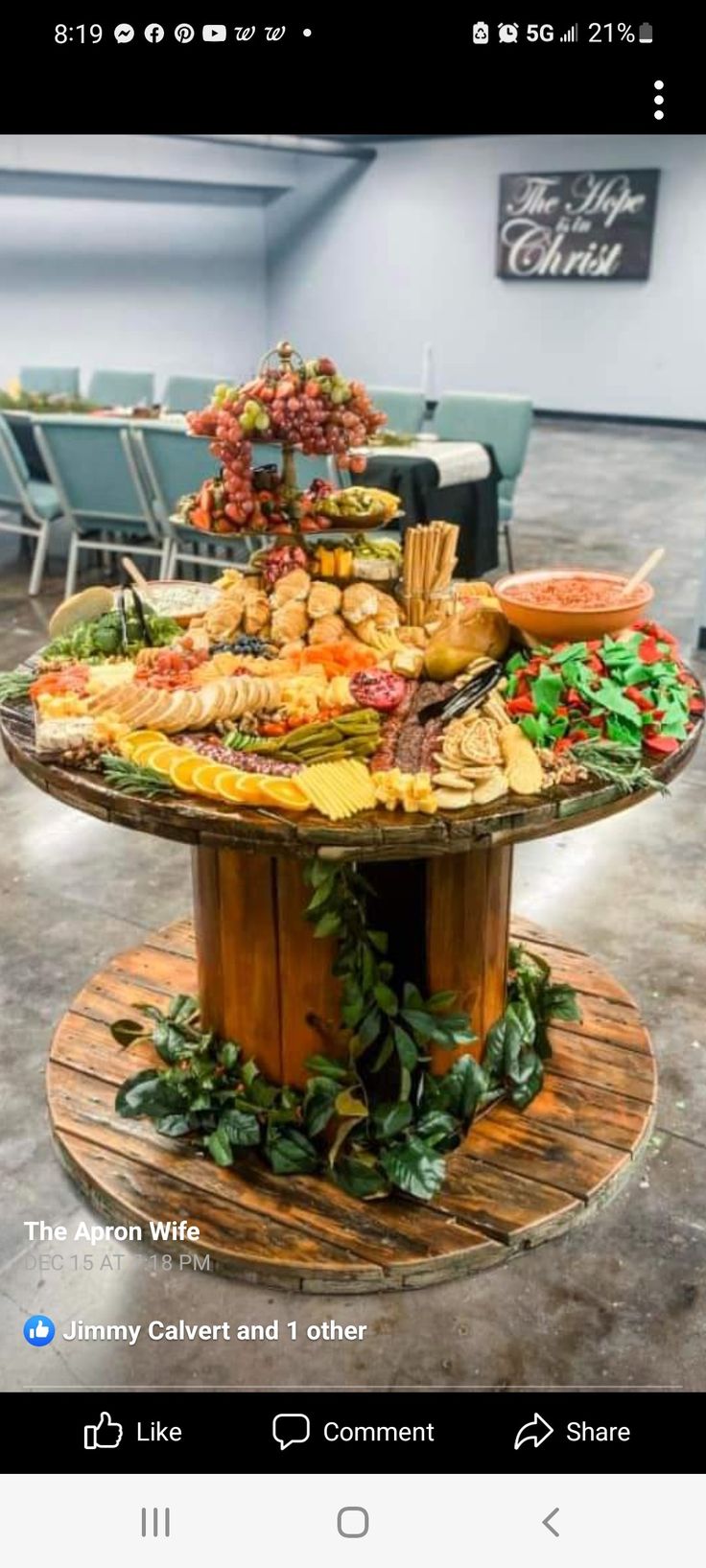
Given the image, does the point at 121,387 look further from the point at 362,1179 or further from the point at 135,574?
the point at 362,1179

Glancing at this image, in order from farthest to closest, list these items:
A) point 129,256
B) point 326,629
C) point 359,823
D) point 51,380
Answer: point 129,256 < point 51,380 < point 326,629 < point 359,823

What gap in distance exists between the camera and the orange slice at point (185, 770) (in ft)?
5.58

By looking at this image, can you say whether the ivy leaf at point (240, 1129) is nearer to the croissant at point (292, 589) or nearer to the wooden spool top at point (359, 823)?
the wooden spool top at point (359, 823)

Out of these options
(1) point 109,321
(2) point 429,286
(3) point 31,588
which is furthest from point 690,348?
(3) point 31,588

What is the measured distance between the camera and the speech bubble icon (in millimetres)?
1127

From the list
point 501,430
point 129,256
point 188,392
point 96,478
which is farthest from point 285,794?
point 129,256

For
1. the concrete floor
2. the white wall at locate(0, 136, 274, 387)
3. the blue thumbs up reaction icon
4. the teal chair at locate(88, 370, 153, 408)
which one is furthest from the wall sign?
the blue thumbs up reaction icon

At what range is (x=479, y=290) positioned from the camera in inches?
499

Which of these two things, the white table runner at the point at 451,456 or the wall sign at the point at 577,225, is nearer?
the white table runner at the point at 451,456

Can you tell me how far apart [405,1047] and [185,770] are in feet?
2.02

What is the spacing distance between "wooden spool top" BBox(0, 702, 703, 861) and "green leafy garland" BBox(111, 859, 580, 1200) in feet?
0.76

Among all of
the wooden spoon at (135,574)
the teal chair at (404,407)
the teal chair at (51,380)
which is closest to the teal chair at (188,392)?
the teal chair at (51,380)

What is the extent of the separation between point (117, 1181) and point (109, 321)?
37.0ft
